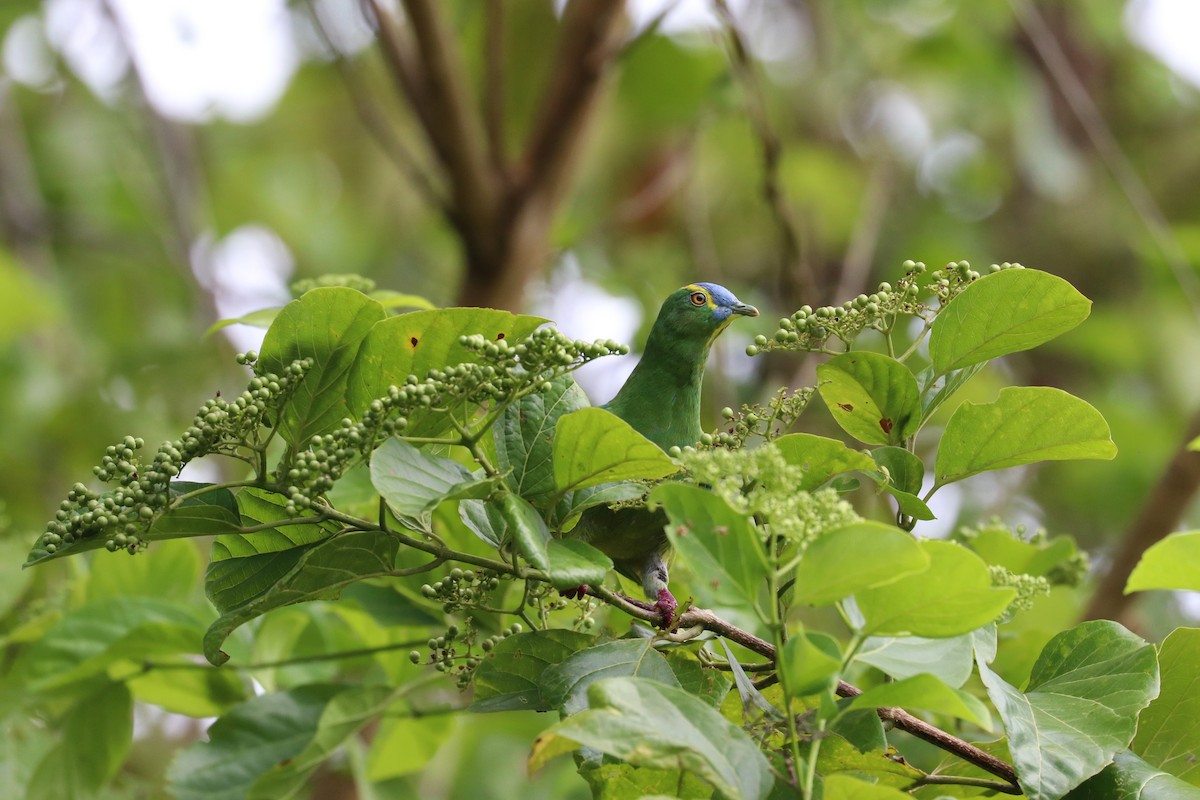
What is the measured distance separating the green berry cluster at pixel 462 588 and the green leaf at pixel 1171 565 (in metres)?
0.56

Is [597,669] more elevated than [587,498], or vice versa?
[587,498]

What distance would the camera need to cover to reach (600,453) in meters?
0.95

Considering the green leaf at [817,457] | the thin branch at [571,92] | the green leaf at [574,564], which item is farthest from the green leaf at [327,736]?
the thin branch at [571,92]

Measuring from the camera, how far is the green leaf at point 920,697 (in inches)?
33.4

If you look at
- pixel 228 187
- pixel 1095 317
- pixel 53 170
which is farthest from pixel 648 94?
pixel 53 170

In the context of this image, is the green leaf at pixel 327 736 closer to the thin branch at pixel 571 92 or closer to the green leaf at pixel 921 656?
the green leaf at pixel 921 656

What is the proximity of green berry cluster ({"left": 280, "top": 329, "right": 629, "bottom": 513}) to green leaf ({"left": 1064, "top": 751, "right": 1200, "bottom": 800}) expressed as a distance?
54cm

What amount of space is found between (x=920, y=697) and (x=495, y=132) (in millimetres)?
2183

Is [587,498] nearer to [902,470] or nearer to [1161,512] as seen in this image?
[902,470]

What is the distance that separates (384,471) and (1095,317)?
13.0ft

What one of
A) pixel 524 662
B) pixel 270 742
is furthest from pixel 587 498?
pixel 270 742

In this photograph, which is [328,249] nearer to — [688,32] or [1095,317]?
[688,32]

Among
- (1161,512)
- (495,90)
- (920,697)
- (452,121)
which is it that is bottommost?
(920,697)

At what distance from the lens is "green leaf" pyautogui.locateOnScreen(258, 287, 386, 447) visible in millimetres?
993
